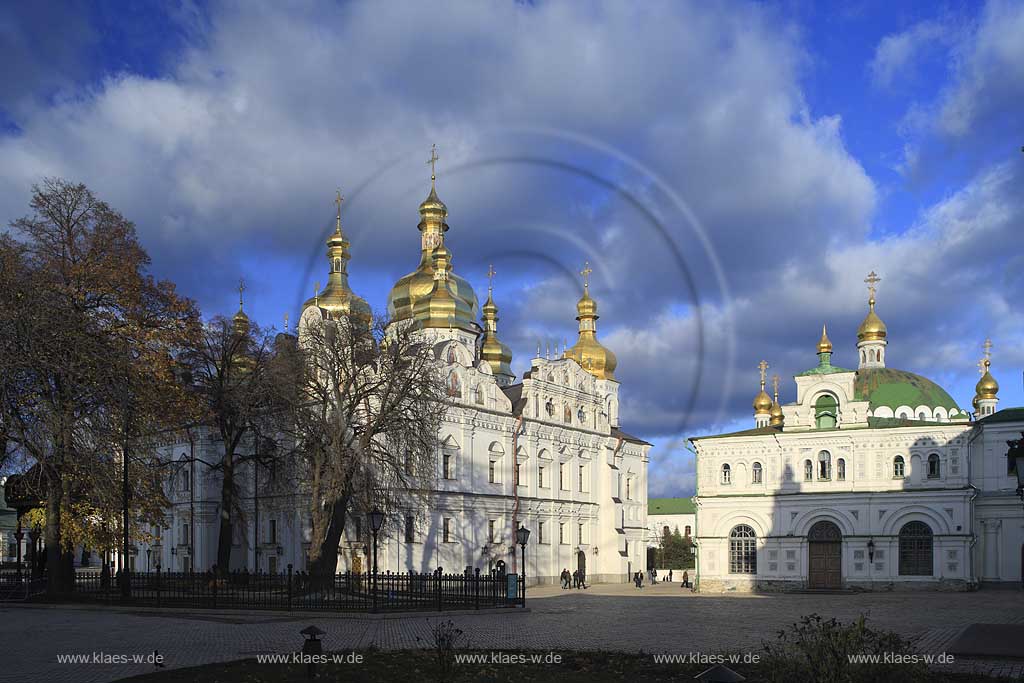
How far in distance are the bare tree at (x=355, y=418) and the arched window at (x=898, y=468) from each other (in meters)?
27.9

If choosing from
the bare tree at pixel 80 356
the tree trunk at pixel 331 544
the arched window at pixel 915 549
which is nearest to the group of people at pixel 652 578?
the arched window at pixel 915 549

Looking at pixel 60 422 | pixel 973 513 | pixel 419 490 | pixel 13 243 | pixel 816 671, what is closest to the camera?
pixel 816 671

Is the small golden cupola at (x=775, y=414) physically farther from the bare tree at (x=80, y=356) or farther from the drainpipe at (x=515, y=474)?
the bare tree at (x=80, y=356)

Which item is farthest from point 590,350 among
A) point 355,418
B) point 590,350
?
point 355,418

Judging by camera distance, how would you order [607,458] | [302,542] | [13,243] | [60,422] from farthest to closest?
[607,458] → [302,542] → [13,243] → [60,422]

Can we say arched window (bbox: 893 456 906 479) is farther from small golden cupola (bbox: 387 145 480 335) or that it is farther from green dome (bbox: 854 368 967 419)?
small golden cupola (bbox: 387 145 480 335)

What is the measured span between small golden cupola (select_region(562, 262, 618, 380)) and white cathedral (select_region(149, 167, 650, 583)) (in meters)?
0.10

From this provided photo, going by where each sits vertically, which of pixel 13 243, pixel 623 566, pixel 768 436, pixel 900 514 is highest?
pixel 13 243

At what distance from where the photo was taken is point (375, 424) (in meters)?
37.2

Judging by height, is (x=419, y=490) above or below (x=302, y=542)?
above

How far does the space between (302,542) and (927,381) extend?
3988 cm

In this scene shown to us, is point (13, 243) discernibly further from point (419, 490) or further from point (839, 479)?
point (839, 479)

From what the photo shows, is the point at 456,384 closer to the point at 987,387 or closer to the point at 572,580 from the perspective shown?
the point at 572,580

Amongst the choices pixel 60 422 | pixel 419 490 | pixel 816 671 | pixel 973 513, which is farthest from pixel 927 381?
pixel 816 671
